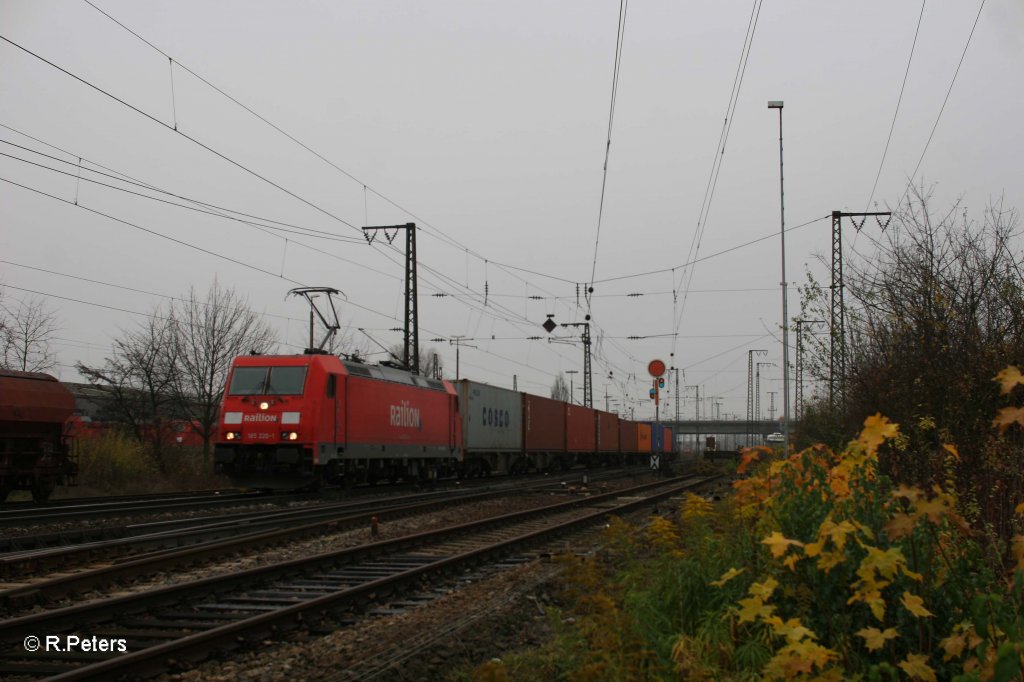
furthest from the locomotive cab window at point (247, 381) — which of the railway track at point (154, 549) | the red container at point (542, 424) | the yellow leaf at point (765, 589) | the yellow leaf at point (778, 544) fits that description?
the yellow leaf at point (778, 544)

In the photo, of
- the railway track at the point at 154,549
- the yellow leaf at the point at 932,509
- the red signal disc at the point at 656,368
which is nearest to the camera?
the yellow leaf at the point at 932,509

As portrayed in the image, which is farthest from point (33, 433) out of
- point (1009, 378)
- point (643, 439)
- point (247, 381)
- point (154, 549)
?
point (643, 439)

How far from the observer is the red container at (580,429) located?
3731 centimetres

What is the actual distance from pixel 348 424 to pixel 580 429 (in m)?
21.3

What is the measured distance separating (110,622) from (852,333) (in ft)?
41.1

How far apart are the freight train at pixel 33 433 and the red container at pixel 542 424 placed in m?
17.4

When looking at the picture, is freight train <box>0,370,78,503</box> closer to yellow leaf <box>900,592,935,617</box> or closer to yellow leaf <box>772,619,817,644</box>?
yellow leaf <box>772,619,817,644</box>

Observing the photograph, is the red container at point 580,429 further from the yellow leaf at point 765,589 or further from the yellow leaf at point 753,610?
the yellow leaf at point 753,610

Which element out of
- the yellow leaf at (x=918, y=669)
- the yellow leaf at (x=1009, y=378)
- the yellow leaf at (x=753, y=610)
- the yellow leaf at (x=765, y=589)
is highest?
the yellow leaf at (x=1009, y=378)

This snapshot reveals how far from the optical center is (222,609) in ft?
24.1

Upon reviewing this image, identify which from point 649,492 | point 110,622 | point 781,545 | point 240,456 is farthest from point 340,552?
point 649,492

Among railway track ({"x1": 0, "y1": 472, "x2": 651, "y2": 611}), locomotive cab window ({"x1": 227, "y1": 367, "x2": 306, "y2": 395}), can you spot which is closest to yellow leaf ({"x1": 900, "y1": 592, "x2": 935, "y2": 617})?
railway track ({"x1": 0, "y1": 472, "x2": 651, "y2": 611})

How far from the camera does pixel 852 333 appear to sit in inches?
580

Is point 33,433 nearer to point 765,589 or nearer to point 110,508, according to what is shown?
point 110,508
